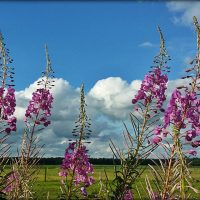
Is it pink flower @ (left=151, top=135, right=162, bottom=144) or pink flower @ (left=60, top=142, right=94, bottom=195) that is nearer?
pink flower @ (left=151, top=135, right=162, bottom=144)

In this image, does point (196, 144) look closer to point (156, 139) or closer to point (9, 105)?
point (156, 139)

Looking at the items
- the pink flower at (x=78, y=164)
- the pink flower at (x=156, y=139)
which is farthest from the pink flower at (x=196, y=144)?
the pink flower at (x=78, y=164)

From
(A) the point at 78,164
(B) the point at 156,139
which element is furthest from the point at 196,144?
(A) the point at 78,164

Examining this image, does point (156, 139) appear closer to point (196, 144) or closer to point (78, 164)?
point (196, 144)

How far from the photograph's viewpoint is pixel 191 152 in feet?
18.1

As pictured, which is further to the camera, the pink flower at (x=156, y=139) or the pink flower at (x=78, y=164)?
the pink flower at (x=78, y=164)

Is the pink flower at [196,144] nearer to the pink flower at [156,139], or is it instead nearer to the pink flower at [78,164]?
the pink flower at [156,139]

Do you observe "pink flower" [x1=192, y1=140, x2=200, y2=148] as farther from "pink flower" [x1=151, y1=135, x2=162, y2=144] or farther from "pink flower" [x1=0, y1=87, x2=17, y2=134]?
"pink flower" [x1=0, y1=87, x2=17, y2=134]

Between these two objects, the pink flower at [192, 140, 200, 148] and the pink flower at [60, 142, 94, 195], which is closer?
the pink flower at [192, 140, 200, 148]

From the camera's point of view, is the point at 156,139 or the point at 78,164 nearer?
the point at 156,139

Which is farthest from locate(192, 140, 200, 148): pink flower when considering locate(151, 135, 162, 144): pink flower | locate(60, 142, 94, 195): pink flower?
locate(60, 142, 94, 195): pink flower

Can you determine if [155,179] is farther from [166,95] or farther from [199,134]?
[166,95]

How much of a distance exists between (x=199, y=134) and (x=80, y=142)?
6.70ft

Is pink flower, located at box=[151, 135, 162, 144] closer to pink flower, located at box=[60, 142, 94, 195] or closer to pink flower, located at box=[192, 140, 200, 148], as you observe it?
pink flower, located at box=[192, 140, 200, 148]
